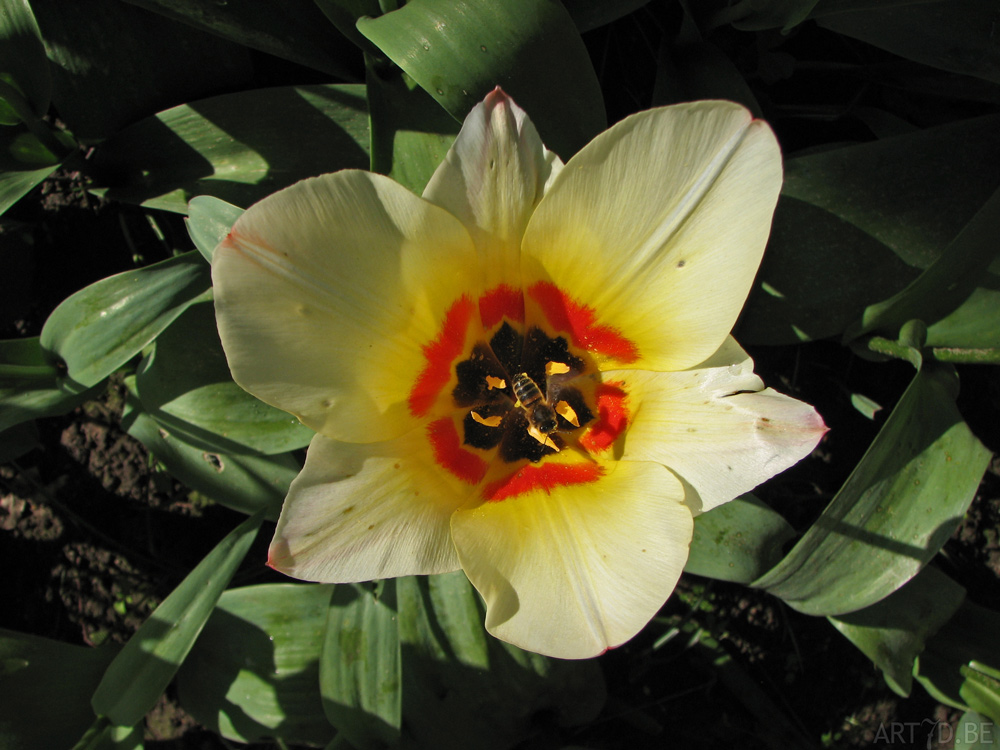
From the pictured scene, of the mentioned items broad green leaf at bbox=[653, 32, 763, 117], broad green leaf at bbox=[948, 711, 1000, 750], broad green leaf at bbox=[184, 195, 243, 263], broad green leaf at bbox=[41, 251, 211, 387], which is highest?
broad green leaf at bbox=[184, 195, 243, 263]

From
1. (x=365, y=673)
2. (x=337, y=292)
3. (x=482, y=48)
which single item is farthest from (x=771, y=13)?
(x=365, y=673)

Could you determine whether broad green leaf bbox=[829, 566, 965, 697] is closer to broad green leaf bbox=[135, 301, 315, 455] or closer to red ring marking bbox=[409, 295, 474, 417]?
red ring marking bbox=[409, 295, 474, 417]

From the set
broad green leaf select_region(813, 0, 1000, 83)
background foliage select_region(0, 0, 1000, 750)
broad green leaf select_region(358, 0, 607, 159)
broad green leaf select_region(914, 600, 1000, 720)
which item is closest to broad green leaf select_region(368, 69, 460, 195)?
background foliage select_region(0, 0, 1000, 750)

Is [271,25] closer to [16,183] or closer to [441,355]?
[16,183]

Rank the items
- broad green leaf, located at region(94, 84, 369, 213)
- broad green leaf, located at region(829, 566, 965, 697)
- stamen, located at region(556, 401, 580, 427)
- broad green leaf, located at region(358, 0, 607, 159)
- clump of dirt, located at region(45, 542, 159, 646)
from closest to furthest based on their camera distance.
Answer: broad green leaf, located at region(358, 0, 607, 159) → stamen, located at region(556, 401, 580, 427) → broad green leaf, located at region(94, 84, 369, 213) → broad green leaf, located at region(829, 566, 965, 697) → clump of dirt, located at region(45, 542, 159, 646)

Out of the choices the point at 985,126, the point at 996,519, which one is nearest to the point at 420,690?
the point at 996,519

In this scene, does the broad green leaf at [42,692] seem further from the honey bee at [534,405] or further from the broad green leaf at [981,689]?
the broad green leaf at [981,689]
